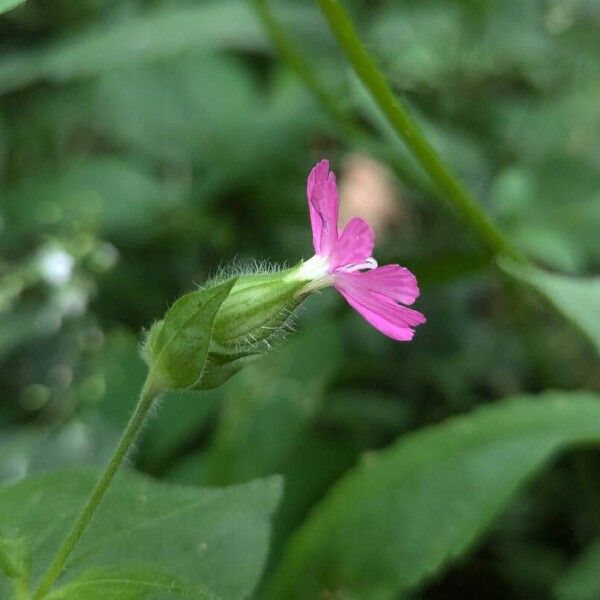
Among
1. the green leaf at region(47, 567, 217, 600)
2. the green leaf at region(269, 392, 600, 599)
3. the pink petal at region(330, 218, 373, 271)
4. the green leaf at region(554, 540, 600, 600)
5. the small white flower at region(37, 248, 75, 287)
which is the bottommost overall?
the green leaf at region(554, 540, 600, 600)

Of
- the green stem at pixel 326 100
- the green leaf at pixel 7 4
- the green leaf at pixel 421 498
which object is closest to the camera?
the green leaf at pixel 7 4

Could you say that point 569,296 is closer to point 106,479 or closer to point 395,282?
point 395,282

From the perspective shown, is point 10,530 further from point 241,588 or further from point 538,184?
point 538,184

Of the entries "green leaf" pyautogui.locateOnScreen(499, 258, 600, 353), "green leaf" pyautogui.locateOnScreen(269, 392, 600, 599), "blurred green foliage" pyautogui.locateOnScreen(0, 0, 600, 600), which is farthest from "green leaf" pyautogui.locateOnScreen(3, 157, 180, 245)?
"green leaf" pyautogui.locateOnScreen(499, 258, 600, 353)

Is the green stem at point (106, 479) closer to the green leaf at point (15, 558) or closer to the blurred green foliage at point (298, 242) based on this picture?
the green leaf at point (15, 558)

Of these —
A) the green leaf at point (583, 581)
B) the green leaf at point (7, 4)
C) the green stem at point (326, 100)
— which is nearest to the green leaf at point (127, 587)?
the green leaf at point (7, 4)

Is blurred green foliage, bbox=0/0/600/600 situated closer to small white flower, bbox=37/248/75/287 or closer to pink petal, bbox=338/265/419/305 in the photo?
small white flower, bbox=37/248/75/287
